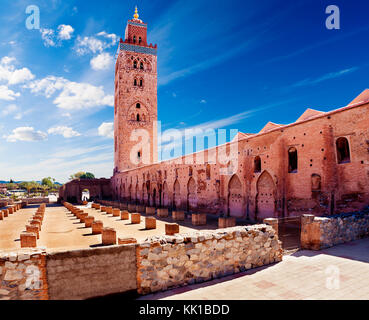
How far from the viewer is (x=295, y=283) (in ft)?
14.8

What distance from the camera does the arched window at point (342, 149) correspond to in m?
10.8

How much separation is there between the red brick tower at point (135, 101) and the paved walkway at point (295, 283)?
112 feet

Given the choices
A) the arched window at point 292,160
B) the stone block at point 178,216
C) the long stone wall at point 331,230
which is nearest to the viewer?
the long stone wall at point 331,230

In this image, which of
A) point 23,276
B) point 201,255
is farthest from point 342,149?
point 23,276

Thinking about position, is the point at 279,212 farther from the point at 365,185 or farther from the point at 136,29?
the point at 136,29

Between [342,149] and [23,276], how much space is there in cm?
1189

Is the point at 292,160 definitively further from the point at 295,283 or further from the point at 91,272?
the point at 91,272

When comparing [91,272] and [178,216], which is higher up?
[91,272]

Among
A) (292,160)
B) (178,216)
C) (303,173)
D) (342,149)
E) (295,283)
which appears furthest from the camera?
(178,216)

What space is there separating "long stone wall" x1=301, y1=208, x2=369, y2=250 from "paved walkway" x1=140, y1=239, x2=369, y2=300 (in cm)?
76

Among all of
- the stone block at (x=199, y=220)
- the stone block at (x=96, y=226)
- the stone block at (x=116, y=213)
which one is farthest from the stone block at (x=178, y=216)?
the stone block at (x=116, y=213)

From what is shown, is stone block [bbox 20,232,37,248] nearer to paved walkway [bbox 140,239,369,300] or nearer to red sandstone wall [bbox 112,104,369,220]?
paved walkway [bbox 140,239,369,300]

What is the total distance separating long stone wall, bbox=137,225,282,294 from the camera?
426cm

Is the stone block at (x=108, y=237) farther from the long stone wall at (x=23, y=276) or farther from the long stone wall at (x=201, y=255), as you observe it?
the long stone wall at (x=23, y=276)
